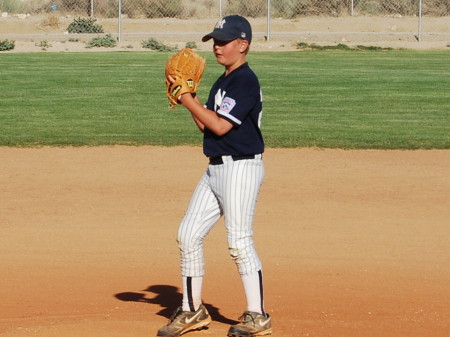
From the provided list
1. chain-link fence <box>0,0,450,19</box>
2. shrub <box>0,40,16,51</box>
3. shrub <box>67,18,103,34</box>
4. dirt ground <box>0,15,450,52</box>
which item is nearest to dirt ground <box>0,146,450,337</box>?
shrub <box>0,40,16,51</box>

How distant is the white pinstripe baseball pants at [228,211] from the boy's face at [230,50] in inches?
21.8

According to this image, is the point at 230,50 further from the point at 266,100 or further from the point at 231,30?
the point at 266,100

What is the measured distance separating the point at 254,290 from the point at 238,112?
3.53 ft

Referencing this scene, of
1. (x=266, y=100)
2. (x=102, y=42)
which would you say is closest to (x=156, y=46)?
(x=102, y=42)

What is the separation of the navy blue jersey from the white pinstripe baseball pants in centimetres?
7

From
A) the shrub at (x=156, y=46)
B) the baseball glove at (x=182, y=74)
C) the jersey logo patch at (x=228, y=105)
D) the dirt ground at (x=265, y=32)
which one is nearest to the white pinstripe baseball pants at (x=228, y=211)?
the jersey logo patch at (x=228, y=105)

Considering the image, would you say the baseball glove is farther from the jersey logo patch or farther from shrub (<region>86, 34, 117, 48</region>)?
shrub (<region>86, 34, 117, 48</region>)

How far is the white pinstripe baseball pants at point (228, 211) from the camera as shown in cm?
582

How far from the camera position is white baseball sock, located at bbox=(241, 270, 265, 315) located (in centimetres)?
593

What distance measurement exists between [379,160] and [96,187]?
4018 mm

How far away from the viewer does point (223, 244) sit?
8.86 meters

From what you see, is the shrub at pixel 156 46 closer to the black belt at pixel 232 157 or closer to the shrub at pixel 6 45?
the shrub at pixel 6 45

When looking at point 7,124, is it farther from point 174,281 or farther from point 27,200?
point 174,281

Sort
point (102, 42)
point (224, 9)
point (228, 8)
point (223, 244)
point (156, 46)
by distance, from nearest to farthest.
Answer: point (223, 244) < point (156, 46) < point (102, 42) < point (224, 9) < point (228, 8)
